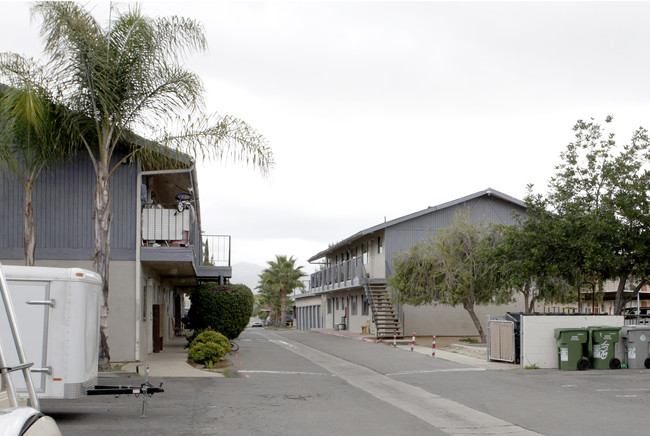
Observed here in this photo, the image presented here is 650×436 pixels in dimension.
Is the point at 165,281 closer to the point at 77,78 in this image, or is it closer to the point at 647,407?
the point at 77,78

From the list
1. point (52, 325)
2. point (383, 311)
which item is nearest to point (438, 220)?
point (383, 311)

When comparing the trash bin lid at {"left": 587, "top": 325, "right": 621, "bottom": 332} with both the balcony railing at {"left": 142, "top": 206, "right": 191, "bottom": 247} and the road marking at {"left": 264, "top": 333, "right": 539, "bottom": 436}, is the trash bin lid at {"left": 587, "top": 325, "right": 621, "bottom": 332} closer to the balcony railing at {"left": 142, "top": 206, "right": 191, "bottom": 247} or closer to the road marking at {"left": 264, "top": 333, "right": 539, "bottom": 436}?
the road marking at {"left": 264, "top": 333, "right": 539, "bottom": 436}

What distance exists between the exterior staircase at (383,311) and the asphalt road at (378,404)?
476 inches

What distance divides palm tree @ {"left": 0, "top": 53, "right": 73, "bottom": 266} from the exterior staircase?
58.9 feet

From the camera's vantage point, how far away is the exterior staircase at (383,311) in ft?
103

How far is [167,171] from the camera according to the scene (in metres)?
18.4

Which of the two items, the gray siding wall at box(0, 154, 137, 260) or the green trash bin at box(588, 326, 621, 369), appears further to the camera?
the gray siding wall at box(0, 154, 137, 260)

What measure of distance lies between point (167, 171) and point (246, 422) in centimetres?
945

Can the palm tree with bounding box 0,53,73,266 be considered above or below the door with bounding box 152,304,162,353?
above

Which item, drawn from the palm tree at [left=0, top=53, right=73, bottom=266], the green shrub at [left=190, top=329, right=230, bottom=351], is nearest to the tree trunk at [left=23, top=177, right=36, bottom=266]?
the palm tree at [left=0, top=53, right=73, bottom=266]

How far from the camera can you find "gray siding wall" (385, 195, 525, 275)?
3475 cm

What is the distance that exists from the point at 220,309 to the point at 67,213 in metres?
6.90

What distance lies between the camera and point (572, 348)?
18.2m

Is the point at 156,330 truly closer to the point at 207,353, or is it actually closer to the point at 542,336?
the point at 207,353
